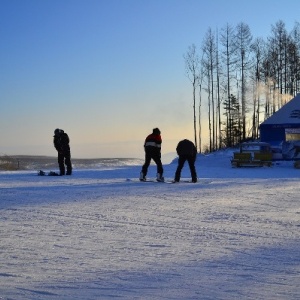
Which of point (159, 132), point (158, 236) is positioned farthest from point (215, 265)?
point (159, 132)

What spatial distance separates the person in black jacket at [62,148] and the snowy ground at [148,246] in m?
7.48

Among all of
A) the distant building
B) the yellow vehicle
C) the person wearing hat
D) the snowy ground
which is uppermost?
the distant building

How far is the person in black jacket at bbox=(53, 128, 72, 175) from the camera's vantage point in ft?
69.1

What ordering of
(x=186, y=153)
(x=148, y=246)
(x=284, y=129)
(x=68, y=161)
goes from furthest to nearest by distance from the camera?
1. (x=284, y=129)
2. (x=68, y=161)
3. (x=186, y=153)
4. (x=148, y=246)

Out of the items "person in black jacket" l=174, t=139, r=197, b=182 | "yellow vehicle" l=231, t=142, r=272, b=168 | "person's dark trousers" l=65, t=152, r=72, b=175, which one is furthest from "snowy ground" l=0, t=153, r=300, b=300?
"yellow vehicle" l=231, t=142, r=272, b=168

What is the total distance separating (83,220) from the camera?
9.55m

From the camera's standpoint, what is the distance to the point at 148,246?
24.2 ft

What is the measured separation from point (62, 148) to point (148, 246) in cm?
1405

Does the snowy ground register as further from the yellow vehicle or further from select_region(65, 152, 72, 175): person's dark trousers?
the yellow vehicle

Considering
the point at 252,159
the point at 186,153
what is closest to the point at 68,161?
the point at 186,153

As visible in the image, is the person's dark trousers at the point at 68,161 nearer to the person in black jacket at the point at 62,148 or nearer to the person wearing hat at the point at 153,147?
the person in black jacket at the point at 62,148

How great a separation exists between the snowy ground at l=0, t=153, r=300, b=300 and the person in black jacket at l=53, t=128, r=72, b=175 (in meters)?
7.48

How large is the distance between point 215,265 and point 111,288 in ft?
4.67

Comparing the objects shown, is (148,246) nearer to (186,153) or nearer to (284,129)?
(186,153)
